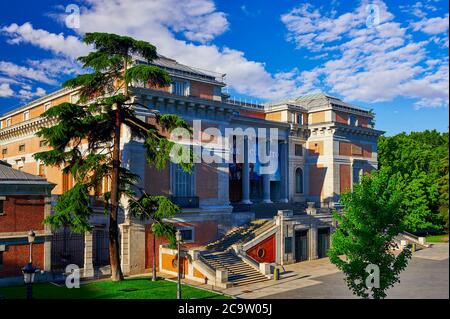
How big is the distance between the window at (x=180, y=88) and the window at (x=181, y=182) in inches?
204

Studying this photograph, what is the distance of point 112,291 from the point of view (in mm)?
21047

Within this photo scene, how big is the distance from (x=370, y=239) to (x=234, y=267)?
10.9 m

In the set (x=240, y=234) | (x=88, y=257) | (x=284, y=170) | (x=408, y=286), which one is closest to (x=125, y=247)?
(x=88, y=257)

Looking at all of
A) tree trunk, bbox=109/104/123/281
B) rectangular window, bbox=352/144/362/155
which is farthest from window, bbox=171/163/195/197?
rectangular window, bbox=352/144/362/155

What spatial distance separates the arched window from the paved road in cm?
1380

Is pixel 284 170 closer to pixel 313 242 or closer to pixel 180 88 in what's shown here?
pixel 313 242

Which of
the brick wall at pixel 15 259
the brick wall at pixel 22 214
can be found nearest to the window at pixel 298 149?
the brick wall at pixel 22 214

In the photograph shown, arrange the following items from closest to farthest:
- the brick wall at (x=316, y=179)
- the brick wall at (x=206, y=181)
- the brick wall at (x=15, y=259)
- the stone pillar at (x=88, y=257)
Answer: the brick wall at (x=15, y=259), the stone pillar at (x=88, y=257), the brick wall at (x=206, y=181), the brick wall at (x=316, y=179)

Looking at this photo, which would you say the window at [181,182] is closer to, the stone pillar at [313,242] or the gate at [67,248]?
the gate at [67,248]

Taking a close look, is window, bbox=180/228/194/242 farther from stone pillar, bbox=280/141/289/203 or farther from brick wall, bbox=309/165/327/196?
brick wall, bbox=309/165/327/196

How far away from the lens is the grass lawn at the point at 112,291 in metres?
20.1

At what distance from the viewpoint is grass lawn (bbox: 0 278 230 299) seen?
20.1 metres
